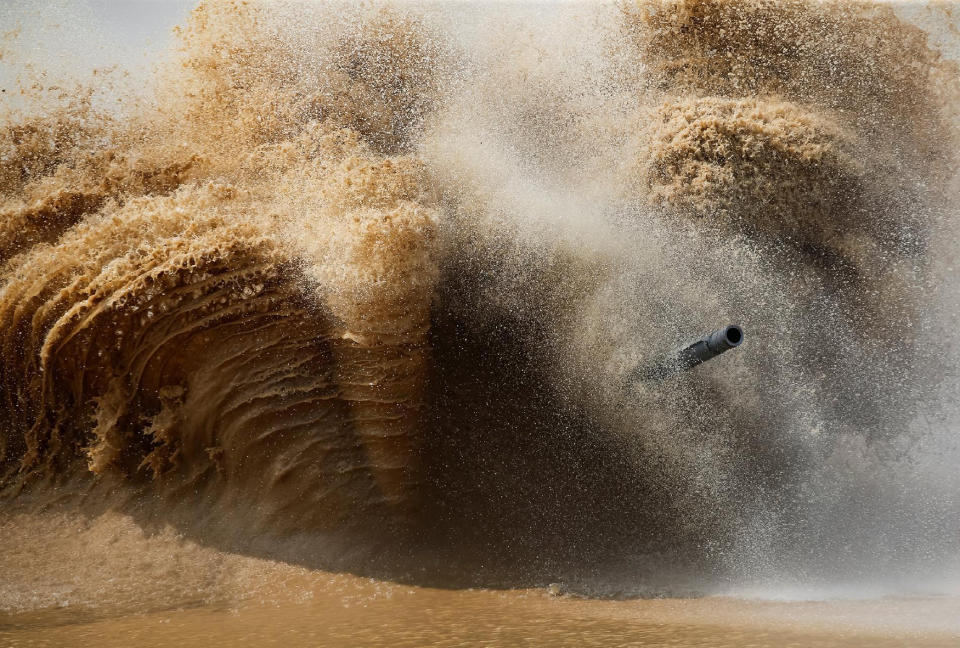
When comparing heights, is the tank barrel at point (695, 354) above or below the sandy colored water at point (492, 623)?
above

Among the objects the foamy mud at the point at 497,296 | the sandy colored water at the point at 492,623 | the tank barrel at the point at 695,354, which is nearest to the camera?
the sandy colored water at the point at 492,623

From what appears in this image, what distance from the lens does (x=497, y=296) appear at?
12.5ft

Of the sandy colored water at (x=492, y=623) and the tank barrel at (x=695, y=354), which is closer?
the sandy colored water at (x=492, y=623)

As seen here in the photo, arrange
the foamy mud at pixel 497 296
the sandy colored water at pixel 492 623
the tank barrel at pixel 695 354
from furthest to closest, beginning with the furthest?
the foamy mud at pixel 497 296 < the tank barrel at pixel 695 354 < the sandy colored water at pixel 492 623

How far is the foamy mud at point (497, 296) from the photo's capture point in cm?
340

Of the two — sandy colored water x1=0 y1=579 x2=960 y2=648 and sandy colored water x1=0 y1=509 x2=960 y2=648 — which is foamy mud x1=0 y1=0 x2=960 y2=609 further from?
sandy colored water x1=0 y1=579 x2=960 y2=648

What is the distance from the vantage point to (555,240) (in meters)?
3.82

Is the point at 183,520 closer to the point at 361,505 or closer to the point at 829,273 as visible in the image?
the point at 361,505

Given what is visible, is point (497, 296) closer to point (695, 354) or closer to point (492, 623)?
point (695, 354)

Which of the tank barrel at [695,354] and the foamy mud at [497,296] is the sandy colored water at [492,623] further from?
the tank barrel at [695,354]

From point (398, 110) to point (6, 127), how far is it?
2.37 metres

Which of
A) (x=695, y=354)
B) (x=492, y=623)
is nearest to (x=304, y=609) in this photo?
(x=492, y=623)

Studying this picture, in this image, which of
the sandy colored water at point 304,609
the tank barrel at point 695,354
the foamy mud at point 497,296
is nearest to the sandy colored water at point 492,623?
the sandy colored water at point 304,609

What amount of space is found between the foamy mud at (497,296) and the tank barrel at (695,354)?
0.11 m
